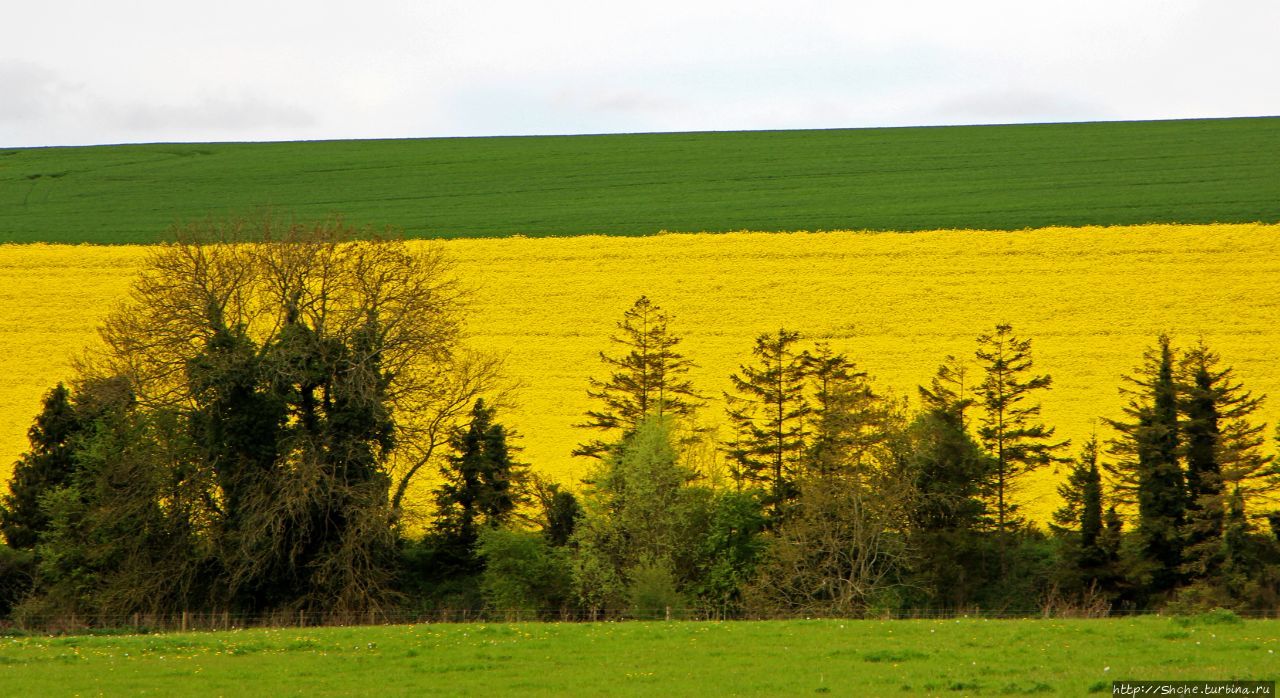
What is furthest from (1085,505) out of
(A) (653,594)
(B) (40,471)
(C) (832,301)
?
(B) (40,471)

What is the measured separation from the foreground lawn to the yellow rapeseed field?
1961cm

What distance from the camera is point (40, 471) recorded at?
36812mm

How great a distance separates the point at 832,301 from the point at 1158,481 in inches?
838

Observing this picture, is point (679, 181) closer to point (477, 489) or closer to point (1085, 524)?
point (477, 489)

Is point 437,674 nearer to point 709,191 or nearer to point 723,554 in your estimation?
point 723,554

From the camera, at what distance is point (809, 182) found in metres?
74.0

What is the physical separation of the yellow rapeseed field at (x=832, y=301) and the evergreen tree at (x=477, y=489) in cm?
370

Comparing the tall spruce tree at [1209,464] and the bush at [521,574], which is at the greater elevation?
the tall spruce tree at [1209,464]

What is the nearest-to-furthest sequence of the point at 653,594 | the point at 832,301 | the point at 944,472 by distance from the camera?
the point at 653,594, the point at 944,472, the point at 832,301

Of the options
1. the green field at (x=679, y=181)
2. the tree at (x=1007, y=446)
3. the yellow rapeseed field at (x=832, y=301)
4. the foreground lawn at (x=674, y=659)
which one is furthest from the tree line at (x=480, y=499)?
the green field at (x=679, y=181)

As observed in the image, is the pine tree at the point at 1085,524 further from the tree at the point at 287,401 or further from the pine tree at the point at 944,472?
the tree at the point at 287,401

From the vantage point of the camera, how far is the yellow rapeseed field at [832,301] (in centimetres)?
4434

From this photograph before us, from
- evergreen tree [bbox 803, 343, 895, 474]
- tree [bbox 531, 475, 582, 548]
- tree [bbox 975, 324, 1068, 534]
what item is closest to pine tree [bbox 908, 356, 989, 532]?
tree [bbox 975, 324, 1068, 534]

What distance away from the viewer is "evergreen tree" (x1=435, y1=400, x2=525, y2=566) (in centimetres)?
3566
